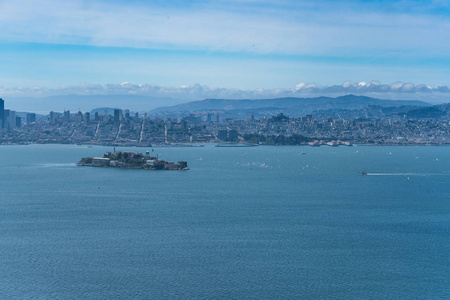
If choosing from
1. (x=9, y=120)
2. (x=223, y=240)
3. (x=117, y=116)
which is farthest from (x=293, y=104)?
(x=223, y=240)

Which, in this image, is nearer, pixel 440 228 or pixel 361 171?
pixel 440 228

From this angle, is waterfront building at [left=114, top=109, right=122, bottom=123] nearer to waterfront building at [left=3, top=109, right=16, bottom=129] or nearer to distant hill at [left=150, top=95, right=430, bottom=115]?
waterfront building at [left=3, top=109, right=16, bottom=129]

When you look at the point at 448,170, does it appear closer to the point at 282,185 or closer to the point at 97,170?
the point at 282,185

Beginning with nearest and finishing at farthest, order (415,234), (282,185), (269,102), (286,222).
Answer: (415,234)
(286,222)
(282,185)
(269,102)

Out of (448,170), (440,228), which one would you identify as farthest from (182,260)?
(448,170)

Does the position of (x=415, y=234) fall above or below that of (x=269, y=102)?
below

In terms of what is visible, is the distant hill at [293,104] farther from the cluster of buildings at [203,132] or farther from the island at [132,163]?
the island at [132,163]

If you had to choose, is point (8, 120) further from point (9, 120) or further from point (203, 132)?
point (203, 132)
